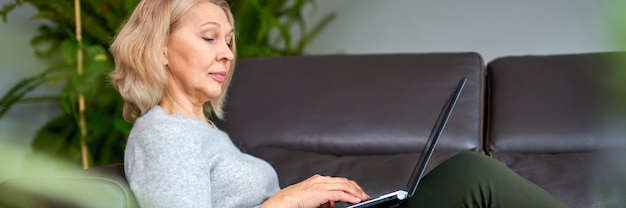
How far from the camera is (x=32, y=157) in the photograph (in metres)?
2.39

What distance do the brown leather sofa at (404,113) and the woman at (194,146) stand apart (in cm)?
29

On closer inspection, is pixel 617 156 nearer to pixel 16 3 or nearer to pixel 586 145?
pixel 586 145

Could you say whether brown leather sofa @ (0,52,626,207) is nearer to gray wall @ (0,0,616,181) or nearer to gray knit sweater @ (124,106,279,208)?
gray knit sweater @ (124,106,279,208)

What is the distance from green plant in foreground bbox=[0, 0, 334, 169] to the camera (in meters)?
2.15

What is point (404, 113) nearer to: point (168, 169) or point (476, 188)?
point (476, 188)

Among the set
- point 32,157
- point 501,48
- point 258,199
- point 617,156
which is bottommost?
point 32,157

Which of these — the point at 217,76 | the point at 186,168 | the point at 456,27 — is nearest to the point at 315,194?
the point at 186,168

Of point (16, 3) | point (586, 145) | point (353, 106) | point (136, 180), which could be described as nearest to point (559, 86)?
point (586, 145)

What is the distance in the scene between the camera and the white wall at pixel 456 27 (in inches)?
99.4

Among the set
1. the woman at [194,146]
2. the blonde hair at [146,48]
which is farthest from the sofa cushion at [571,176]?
the blonde hair at [146,48]

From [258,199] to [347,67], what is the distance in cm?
61

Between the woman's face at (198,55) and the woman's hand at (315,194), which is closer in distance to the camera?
the woman's hand at (315,194)

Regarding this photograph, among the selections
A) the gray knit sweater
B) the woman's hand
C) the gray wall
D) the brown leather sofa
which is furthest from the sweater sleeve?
the gray wall

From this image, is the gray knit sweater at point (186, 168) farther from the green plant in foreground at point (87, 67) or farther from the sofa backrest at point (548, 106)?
the green plant in foreground at point (87, 67)
